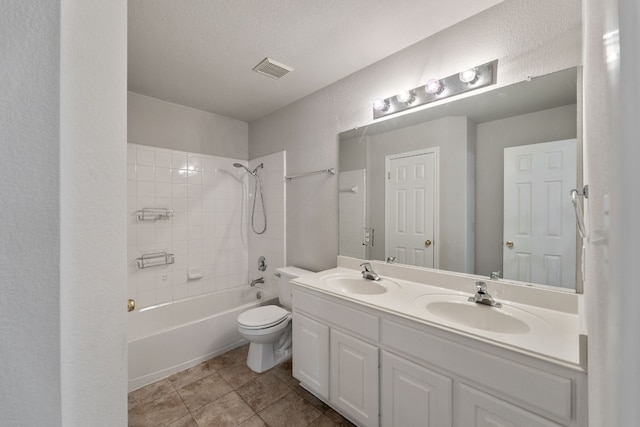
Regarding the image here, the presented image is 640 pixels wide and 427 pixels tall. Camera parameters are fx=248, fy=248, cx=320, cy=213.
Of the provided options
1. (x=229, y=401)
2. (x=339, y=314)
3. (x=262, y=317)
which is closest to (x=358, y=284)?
(x=339, y=314)

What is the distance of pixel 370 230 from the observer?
79.0 inches

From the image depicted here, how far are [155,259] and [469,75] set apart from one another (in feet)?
10.1

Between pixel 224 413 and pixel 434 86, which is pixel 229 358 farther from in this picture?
pixel 434 86

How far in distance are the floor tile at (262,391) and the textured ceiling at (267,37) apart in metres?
2.51

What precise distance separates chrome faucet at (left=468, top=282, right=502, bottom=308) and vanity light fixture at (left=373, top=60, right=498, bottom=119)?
1.15 metres

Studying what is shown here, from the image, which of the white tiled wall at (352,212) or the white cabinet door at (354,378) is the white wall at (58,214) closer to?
the white cabinet door at (354,378)

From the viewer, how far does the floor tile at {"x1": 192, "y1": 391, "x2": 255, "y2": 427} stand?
1576mm

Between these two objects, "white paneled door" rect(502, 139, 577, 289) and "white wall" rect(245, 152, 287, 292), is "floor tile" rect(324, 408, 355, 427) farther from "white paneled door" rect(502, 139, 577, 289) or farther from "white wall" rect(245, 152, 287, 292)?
"white wall" rect(245, 152, 287, 292)

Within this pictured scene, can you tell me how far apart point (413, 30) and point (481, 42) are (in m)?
0.42

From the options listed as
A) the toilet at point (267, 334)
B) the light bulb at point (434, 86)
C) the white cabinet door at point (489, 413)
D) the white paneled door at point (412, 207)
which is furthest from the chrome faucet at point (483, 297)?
the toilet at point (267, 334)

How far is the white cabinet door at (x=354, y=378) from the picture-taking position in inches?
52.4

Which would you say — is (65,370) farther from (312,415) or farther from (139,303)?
(139,303)

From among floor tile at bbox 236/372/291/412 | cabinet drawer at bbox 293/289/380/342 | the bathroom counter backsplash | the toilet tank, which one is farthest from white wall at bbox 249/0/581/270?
floor tile at bbox 236/372/291/412

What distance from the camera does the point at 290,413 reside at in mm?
1638
